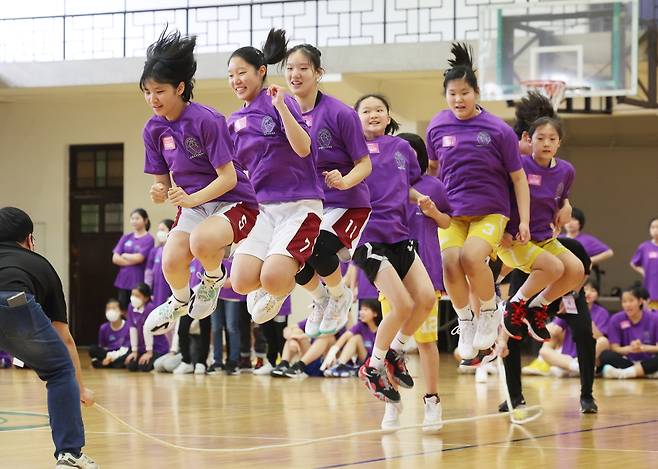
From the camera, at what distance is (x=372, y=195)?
737cm

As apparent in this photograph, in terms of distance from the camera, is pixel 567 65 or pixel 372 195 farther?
pixel 567 65

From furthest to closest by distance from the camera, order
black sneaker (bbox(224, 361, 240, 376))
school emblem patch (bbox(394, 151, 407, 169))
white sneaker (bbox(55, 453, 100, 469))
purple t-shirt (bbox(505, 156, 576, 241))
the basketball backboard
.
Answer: the basketball backboard → black sneaker (bbox(224, 361, 240, 376)) → purple t-shirt (bbox(505, 156, 576, 241)) → school emblem patch (bbox(394, 151, 407, 169)) → white sneaker (bbox(55, 453, 100, 469))

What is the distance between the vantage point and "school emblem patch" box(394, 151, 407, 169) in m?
7.41

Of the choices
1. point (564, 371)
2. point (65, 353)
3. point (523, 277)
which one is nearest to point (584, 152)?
point (564, 371)

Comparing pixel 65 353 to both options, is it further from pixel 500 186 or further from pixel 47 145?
pixel 47 145

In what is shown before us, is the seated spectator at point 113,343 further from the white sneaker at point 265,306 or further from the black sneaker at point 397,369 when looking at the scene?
the white sneaker at point 265,306

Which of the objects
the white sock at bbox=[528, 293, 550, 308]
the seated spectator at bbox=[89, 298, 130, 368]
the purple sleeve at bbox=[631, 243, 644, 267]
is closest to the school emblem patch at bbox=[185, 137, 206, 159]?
the white sock at bbox=[528, 293, 550, 308]

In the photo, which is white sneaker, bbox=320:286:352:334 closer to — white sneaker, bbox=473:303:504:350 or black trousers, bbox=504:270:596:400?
white sneaker, bbox=473:303:504:350

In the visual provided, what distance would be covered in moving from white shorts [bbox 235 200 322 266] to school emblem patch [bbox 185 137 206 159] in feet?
1.81

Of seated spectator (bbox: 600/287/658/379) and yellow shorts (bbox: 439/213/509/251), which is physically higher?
yellow shorts (bbox: 439/213/509/251)

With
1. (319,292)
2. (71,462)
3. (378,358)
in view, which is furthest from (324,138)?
(71,462)

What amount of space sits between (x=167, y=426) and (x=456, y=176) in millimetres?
2656

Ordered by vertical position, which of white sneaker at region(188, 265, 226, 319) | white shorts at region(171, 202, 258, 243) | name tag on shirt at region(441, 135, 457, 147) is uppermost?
name tag on shirt at region(441, 135, 457, 147)

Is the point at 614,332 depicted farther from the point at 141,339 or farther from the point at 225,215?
the point at 225,215
